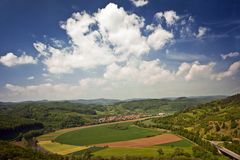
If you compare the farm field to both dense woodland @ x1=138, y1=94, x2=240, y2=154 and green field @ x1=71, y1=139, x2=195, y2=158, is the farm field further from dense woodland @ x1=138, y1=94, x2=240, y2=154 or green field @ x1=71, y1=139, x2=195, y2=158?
dense woodland @ x1=138, y1=94, x2=240, y2=154

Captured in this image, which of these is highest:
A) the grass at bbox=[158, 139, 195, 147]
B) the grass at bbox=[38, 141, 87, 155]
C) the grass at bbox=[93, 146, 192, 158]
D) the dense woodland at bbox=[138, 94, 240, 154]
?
the dense woodland at bbox=[138, 94, 240, 154]

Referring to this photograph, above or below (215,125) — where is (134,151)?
below

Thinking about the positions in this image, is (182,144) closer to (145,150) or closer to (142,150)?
(145,150)

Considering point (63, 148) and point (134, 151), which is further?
point (63, 148)

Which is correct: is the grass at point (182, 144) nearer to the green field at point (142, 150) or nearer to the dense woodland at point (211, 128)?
the green field at point (142, 150)

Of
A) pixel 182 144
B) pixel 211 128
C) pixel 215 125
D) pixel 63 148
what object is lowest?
pixel 63 148

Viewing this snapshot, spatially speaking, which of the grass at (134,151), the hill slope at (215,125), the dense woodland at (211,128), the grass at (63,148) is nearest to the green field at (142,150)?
the grass at (134,151)

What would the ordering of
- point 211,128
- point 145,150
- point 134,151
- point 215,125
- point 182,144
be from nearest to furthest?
point 134,151, point 145,150, point 182,144, point 211,128, point 215,125

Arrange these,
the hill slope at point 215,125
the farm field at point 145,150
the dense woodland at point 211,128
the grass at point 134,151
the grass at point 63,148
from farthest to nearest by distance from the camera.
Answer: the hill slope at point 215,125, the grass at point 63,148, the dense woodland at point 211,128, the farm field at point 145,150, the grass at point 134,151

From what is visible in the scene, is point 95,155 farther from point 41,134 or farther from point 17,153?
point 41,134

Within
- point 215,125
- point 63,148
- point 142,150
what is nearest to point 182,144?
point 142,150

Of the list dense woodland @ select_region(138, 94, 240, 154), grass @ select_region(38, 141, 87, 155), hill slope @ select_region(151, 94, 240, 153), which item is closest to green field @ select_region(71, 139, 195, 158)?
grass @ select_region(38, 141, 87, 155)
